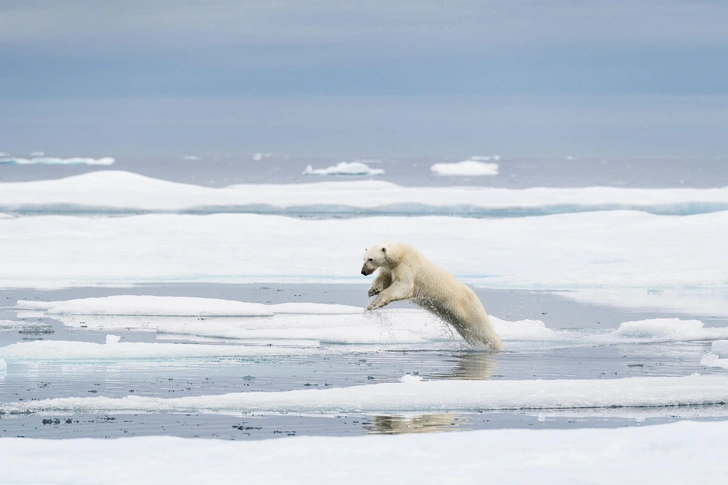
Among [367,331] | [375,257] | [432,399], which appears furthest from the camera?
[367,331]

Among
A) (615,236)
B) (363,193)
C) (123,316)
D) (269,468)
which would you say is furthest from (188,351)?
(363,193)

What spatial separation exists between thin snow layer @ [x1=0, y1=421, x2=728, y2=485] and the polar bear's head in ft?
12.8

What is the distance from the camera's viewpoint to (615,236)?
21438 mm

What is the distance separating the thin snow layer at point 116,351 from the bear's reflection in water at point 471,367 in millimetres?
1371

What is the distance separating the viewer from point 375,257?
10180 millimetres

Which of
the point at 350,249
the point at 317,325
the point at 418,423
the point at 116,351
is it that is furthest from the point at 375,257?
the point at 350,249

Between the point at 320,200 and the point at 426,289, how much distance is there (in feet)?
79.6

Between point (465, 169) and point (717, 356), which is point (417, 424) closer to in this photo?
point (717, 356)

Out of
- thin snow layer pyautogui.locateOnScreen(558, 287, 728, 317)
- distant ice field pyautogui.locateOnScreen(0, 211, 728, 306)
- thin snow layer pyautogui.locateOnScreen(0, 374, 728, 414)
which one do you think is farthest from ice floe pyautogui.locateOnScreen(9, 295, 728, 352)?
distant ice field pyautogui.locateOnScreen(0, 211, 728, 306)

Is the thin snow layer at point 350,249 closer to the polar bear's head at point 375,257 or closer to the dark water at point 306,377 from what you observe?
Answer: the dark water at point 306,377

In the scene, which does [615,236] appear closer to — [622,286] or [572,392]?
[622,286]

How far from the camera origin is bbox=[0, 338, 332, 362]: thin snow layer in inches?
354

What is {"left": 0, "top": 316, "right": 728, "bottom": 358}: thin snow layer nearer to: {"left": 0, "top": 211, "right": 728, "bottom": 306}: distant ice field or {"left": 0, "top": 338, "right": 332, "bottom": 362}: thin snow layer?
{"left": 0, "top": 338, "right": 332, "bottom": 362}: thin snow layer

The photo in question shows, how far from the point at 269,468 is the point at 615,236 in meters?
16.6
